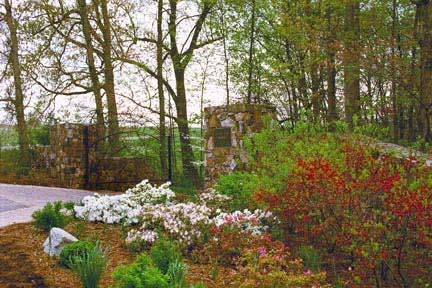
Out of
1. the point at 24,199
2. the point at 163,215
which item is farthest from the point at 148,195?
the point at 24,199

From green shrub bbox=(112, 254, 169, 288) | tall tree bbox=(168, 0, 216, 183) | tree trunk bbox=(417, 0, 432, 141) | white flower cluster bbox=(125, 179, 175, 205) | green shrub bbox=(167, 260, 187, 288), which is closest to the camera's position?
green shrub bbox=(112, 254, 169, 288)

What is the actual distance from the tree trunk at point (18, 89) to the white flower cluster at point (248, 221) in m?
9.39

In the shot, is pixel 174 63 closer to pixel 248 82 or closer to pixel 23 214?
pixel 248 82

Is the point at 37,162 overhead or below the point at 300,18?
below

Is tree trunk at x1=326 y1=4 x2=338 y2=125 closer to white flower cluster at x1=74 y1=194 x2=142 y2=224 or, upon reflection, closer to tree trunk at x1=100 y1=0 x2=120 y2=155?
tree trunk at x1=100 y1=0 x2=120 y2=155

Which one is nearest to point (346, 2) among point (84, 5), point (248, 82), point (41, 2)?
point (248, 82)

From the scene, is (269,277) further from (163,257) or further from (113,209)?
(113,209)

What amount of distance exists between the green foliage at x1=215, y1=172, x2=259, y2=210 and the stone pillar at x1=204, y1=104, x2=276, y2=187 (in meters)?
2.15

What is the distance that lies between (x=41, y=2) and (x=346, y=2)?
7424mm

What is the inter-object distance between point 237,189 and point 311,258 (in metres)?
2.94

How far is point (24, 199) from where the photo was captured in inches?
360

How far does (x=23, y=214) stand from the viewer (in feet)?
24.8

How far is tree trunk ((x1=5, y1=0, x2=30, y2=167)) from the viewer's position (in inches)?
546

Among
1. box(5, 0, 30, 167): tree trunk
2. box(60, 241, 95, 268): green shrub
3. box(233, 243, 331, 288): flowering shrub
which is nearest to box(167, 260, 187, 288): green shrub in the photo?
box(233, 243, 331, 288): flowering shrub
